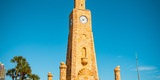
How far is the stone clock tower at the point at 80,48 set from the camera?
107 feet

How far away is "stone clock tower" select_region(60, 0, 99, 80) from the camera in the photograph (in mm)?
32750

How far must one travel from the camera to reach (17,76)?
32.2m

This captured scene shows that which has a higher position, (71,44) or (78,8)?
(78,8)

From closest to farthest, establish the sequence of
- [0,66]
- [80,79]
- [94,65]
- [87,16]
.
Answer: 1. [80,79]
2. [94,65]
3. [87,16]
4. [0,66]

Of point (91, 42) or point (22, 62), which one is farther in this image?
point (91, 42)

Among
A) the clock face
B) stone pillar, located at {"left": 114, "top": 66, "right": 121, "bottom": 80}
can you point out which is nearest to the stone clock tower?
the clock face

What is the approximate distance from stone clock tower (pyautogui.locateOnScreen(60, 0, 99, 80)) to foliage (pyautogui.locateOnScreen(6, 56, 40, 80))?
6148 mm

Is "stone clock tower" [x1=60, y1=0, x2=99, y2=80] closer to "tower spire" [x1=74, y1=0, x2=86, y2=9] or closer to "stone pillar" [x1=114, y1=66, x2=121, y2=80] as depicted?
"tower spire" [x1=74, y1=0, x2=86, y2=9]

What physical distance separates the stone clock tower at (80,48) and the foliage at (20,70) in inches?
242

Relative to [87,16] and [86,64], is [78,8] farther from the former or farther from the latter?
[86,64]

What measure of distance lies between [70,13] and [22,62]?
12791mm

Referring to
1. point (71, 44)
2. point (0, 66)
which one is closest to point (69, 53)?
point (71, 44)

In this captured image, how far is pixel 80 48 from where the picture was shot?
3462cm

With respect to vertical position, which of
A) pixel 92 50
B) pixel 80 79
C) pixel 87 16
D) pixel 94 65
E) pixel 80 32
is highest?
pixel 87 16
